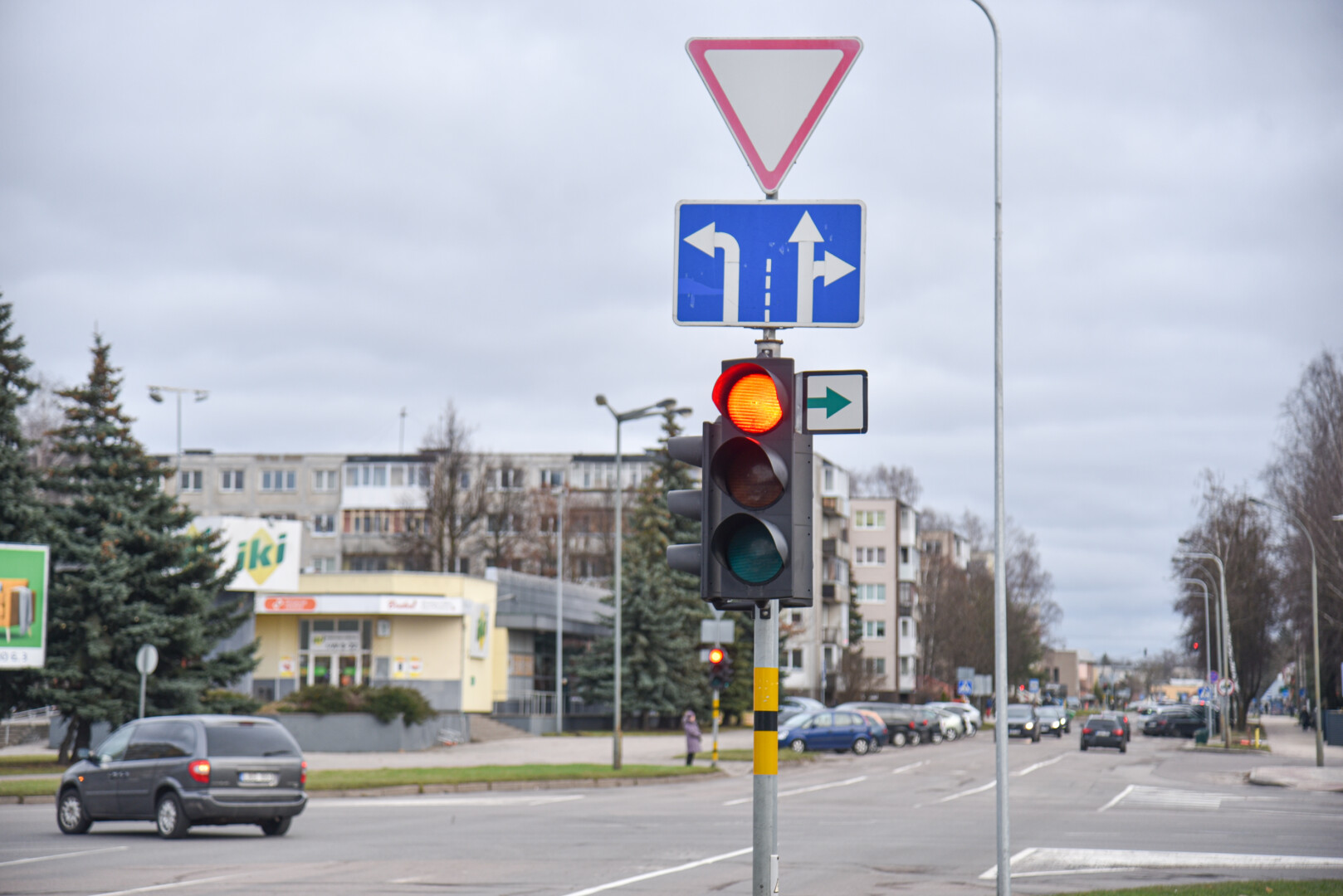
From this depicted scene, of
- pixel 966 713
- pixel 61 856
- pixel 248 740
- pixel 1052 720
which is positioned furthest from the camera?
pixel 1052 720

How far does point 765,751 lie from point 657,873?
9.20m

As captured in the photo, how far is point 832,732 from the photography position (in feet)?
173

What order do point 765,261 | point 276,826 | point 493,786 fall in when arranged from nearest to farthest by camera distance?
1. point 765,261
2. point 276,826
3. point 493,786

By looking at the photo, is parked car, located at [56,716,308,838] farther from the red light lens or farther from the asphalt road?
the red light lens

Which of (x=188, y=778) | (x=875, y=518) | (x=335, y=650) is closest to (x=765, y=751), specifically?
(x=188, y=778)

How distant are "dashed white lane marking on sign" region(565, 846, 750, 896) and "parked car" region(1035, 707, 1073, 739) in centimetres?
6281

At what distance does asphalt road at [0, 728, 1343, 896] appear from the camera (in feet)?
46.6

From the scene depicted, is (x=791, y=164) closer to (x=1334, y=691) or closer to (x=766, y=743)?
(x=766, y=743)

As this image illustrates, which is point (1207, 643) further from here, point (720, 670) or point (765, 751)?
point (765, 751)

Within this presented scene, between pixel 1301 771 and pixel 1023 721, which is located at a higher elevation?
pixel 1301 771

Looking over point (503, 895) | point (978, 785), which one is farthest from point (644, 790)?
point (503, 895)

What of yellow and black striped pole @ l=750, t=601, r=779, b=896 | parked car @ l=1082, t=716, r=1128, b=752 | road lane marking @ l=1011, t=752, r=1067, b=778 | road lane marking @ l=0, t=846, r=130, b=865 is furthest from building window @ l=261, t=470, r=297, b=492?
yellow and black striped pole @ l=750, t=601, r=779, b=896

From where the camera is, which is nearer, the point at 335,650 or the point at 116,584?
the point at 116,584

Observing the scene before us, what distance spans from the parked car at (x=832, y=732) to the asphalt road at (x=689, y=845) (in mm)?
20345
